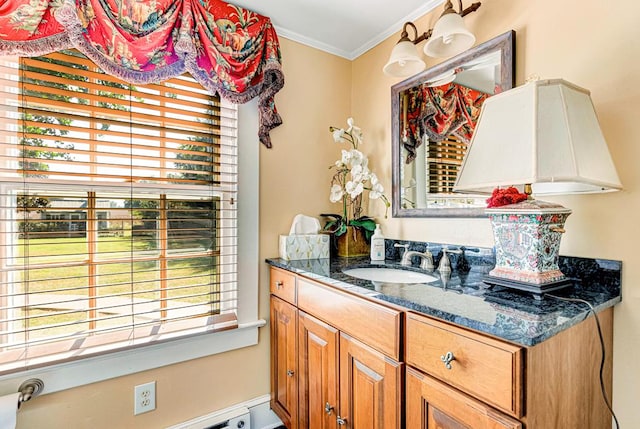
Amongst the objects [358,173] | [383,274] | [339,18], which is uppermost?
[339,18]

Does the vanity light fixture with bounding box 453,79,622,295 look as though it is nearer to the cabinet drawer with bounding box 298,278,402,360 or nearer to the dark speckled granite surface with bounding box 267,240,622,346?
the dark speckled granite surface with bounding box 267,240,622,346

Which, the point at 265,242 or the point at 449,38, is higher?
the point at 449,38

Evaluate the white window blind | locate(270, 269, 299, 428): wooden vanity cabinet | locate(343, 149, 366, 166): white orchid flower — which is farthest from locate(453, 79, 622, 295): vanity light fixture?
the white window blind

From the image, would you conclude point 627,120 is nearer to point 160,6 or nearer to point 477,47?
point 477,47

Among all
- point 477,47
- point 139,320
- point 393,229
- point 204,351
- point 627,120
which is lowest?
point 204,351

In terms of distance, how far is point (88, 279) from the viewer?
4.31 feet

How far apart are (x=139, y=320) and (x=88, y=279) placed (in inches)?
11.3

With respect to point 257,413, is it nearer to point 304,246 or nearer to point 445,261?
point 304,246

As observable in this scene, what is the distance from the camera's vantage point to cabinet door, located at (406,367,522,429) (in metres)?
0.70

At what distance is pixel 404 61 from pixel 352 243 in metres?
1.00

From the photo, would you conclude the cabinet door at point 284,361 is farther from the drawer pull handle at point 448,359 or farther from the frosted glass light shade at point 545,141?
the frosted glass light shade at point 545,141

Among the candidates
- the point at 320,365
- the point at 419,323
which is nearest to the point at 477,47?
the point at 419,323

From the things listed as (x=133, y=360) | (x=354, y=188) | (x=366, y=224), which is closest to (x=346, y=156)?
(x=354, y=188)

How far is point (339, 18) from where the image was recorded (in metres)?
1.67
